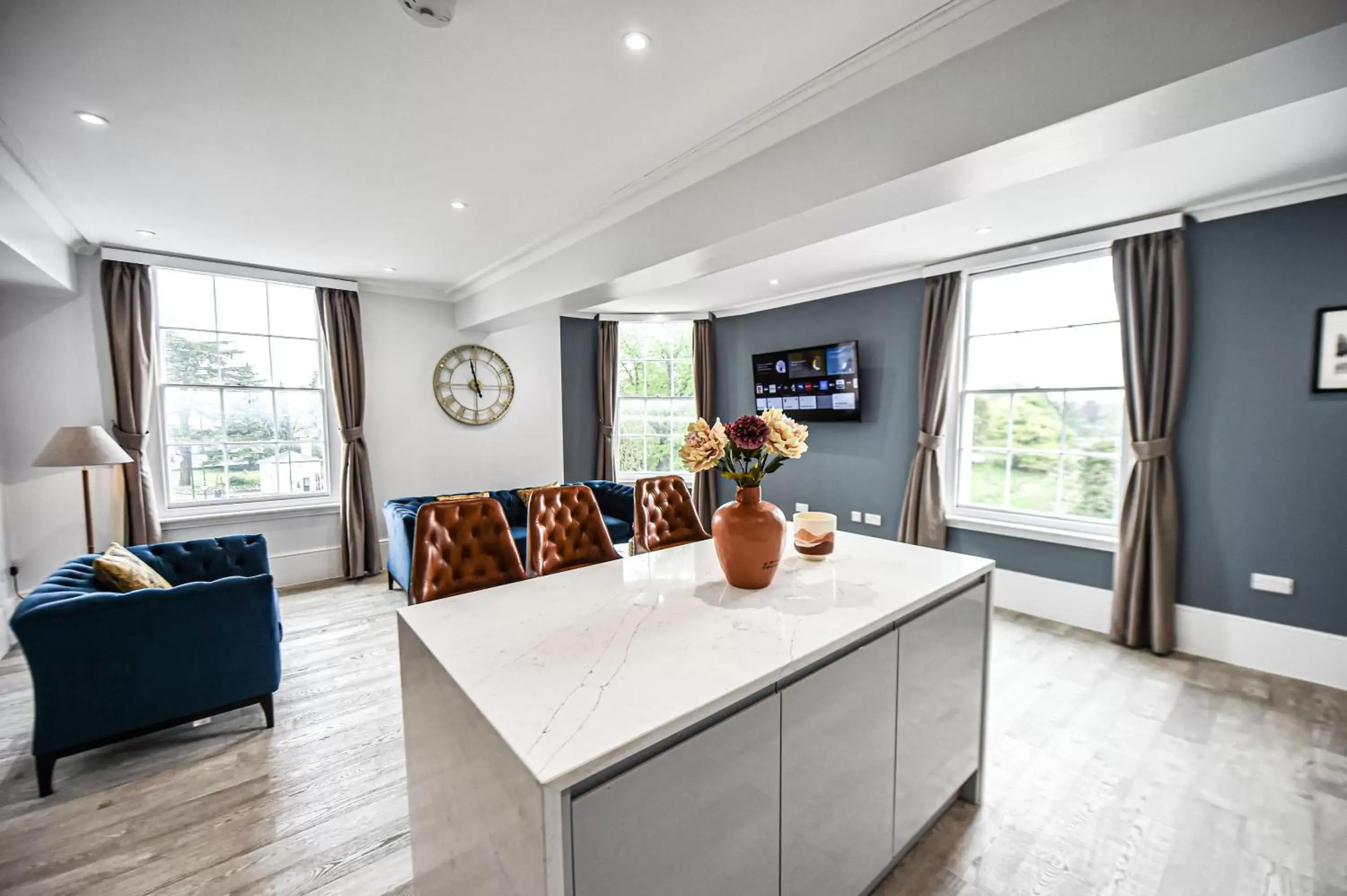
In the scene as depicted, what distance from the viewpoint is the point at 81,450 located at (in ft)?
10.5

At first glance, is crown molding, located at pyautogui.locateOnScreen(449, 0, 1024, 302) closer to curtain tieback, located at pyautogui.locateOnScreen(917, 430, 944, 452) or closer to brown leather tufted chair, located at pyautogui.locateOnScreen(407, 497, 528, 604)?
brown leather tufted chair, located at pyautogui.locateOnScreen(407, 497, 528, 604)

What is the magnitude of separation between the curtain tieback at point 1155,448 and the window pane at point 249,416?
21.3 ft

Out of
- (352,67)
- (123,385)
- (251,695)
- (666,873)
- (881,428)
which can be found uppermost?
(352,67)

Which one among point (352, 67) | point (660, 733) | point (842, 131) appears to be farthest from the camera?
point (842, 131)

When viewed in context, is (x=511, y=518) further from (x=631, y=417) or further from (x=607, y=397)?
(x=631, y=417)

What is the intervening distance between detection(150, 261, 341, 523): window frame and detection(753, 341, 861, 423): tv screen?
417cm

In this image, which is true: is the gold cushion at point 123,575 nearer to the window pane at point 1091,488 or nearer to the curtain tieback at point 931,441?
the curtain tieback at point 931,441

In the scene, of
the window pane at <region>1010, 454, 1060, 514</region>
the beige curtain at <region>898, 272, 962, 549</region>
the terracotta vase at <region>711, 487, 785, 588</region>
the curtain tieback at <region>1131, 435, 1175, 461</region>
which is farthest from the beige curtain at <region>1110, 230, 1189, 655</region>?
the terracotta vase at <region>711, 487, 785, 588</region>

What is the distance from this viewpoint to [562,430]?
6117 millimetres

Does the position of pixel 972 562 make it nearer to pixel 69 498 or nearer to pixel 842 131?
pixel 842 131

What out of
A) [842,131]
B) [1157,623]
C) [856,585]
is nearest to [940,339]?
[1157,623]

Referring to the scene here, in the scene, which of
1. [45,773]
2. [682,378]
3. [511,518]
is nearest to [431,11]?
[45,773]

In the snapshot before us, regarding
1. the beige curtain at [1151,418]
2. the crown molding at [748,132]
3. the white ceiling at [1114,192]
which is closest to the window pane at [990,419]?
the beige curtain at [1151,418]

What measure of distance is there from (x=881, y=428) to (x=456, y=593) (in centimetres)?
393
